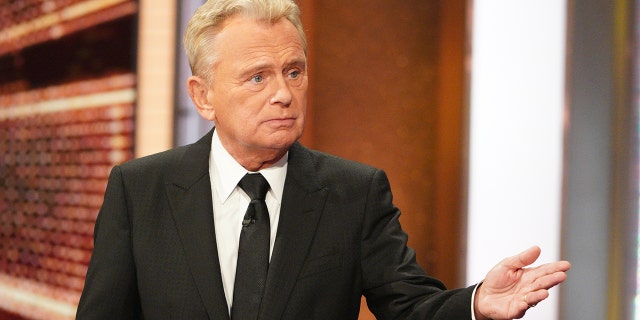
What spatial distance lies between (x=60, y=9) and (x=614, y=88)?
88.6 inches

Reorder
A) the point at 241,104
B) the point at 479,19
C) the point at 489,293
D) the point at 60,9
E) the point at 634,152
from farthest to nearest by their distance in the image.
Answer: the point at 60,9 < the point at 479,19 < the point at 634,152 < the point at 241,104 < the point at 489,293

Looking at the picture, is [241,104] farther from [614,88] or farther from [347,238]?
[614,88]

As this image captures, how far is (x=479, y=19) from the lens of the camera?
303cm

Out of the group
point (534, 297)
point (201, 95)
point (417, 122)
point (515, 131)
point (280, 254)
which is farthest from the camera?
point (417, 122)

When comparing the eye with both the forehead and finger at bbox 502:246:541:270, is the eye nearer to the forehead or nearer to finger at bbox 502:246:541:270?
the forehead

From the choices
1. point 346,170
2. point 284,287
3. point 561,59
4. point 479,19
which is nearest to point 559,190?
point 561,59

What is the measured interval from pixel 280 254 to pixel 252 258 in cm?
5

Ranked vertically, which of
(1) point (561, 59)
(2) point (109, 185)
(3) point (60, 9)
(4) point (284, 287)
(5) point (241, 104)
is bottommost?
(4) point (284, 287)

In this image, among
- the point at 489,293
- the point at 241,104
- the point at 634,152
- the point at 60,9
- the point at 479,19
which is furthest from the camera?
the point at 60,9

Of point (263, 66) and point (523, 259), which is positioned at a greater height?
point (263, 66)

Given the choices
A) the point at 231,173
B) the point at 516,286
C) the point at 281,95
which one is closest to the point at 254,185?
the point at 231,173

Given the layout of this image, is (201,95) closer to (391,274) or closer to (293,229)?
(293,229)

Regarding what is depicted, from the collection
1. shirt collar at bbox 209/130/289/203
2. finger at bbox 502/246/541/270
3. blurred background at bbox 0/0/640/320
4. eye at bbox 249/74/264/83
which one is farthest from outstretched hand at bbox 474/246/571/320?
blurred background at bbox 0/0/640/320

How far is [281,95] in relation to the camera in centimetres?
151
